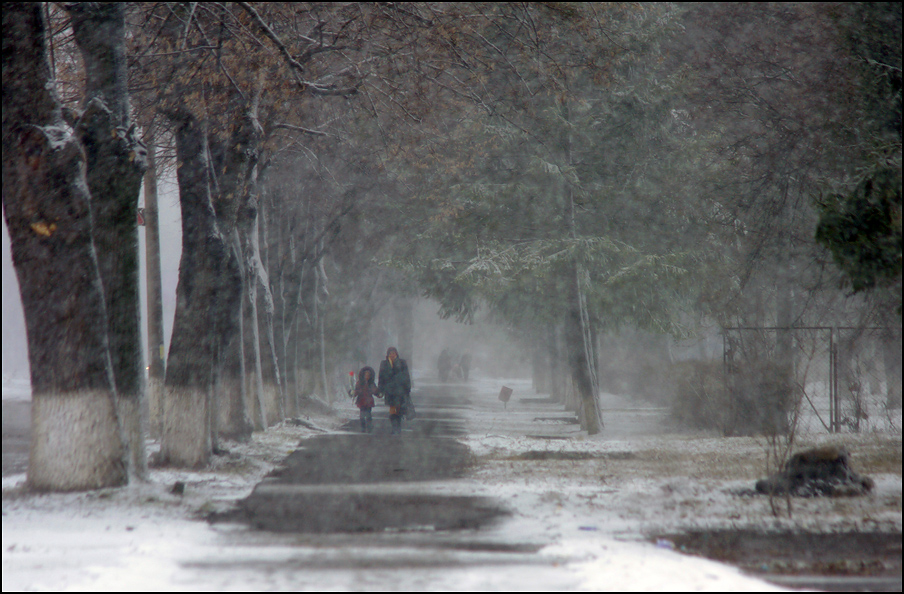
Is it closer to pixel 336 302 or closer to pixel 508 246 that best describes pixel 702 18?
pixel 508 246

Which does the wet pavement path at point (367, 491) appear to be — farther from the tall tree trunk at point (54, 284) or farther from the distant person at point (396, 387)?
the tall tree trunk at point (54, 284)

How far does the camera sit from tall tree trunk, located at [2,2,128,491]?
8.30m

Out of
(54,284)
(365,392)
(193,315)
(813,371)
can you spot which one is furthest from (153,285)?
(813,371)

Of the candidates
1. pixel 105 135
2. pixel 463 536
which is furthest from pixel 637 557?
pixel 105 135

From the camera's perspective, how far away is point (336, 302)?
111ft

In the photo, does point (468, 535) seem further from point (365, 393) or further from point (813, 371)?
point (813, 371)

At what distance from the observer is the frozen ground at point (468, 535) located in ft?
18.4


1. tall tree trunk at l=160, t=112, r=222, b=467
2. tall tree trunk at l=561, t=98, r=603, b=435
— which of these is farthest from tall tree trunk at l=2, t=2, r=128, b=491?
tall tree trunk at l=561, t=98, r=603, b=435

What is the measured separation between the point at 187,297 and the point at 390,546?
247 inches

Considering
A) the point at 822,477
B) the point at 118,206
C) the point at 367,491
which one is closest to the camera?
the point at 822,477

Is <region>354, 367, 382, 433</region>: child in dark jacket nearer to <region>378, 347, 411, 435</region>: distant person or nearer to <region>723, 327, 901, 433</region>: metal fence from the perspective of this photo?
<region>378, 347, 411, 435</region>: distant person

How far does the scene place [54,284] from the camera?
832cm

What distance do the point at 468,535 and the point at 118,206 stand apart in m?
5.32

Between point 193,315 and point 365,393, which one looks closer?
point 193,315
